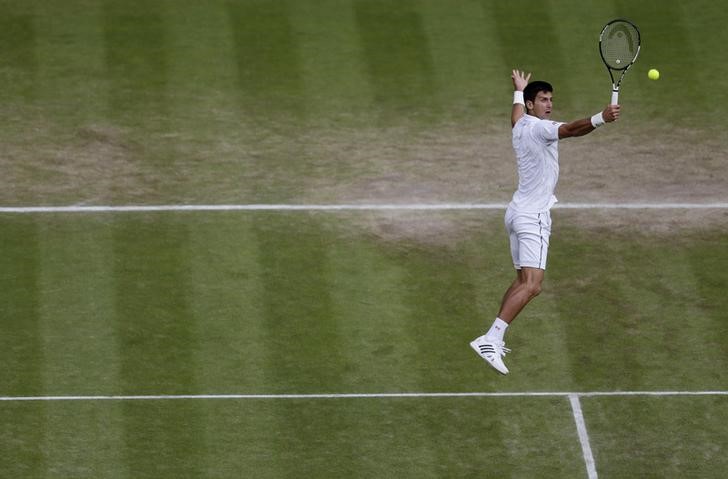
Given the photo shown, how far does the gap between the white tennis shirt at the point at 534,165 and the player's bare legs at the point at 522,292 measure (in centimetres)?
67

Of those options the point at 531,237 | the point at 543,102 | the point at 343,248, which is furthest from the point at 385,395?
the point at 543,102

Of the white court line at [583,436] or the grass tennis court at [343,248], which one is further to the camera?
the grass tennis court at [343,248]

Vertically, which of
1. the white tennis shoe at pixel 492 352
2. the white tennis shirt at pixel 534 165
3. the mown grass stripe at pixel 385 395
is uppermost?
the white tennis shirt at pixel 534 165

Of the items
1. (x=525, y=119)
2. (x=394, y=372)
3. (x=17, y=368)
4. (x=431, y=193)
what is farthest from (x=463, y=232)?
(x=17, y=368)

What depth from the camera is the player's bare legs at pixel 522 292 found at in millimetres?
17703

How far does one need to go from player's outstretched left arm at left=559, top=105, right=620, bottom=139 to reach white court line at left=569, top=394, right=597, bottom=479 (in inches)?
137

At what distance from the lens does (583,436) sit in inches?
728

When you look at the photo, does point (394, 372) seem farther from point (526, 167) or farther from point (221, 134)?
point (221, 134)

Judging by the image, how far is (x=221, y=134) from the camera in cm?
2439

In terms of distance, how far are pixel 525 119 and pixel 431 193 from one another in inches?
212

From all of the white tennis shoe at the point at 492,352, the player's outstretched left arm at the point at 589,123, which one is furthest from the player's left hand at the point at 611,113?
the white tennis shoe at the point at 492,352

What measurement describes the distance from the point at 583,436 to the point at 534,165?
308cm

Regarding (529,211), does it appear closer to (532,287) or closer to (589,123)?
(532,287)

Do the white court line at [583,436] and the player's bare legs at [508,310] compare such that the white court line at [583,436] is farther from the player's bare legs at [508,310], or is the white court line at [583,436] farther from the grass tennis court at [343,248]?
the player's bare legs at [508,310]
